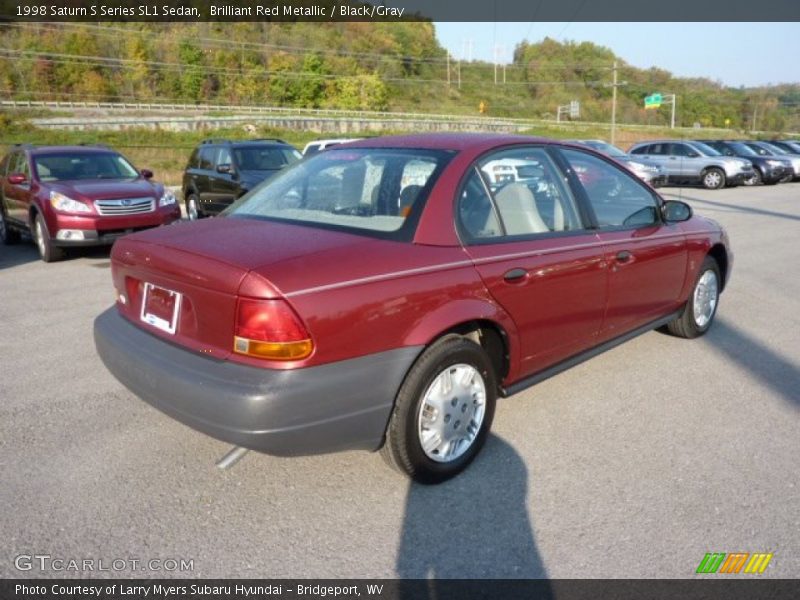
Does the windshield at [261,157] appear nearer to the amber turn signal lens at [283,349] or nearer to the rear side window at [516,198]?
the rear side window at [516,198]

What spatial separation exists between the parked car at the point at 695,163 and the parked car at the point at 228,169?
1472 cm

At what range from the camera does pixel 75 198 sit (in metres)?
8.52

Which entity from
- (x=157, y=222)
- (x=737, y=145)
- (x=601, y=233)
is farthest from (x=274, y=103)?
(x=601, y=233)

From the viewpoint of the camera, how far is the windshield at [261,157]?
38.3 feet

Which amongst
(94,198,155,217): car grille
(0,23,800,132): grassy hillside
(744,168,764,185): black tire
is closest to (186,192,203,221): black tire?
(94,198,155,217): car grille

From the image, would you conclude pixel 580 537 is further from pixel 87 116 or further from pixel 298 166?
pixel 87 116

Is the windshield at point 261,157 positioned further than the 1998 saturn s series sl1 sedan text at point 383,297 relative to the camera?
Yes

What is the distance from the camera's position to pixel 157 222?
9102 mm

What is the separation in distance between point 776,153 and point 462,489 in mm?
28294

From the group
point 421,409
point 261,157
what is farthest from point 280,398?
point 261,157

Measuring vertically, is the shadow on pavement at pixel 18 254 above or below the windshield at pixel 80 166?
below

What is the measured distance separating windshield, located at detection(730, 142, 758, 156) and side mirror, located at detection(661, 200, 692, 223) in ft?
74.3

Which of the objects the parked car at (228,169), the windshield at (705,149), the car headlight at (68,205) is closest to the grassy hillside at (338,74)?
the parked car at (228,169)

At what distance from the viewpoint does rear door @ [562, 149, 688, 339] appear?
13.1 feet
